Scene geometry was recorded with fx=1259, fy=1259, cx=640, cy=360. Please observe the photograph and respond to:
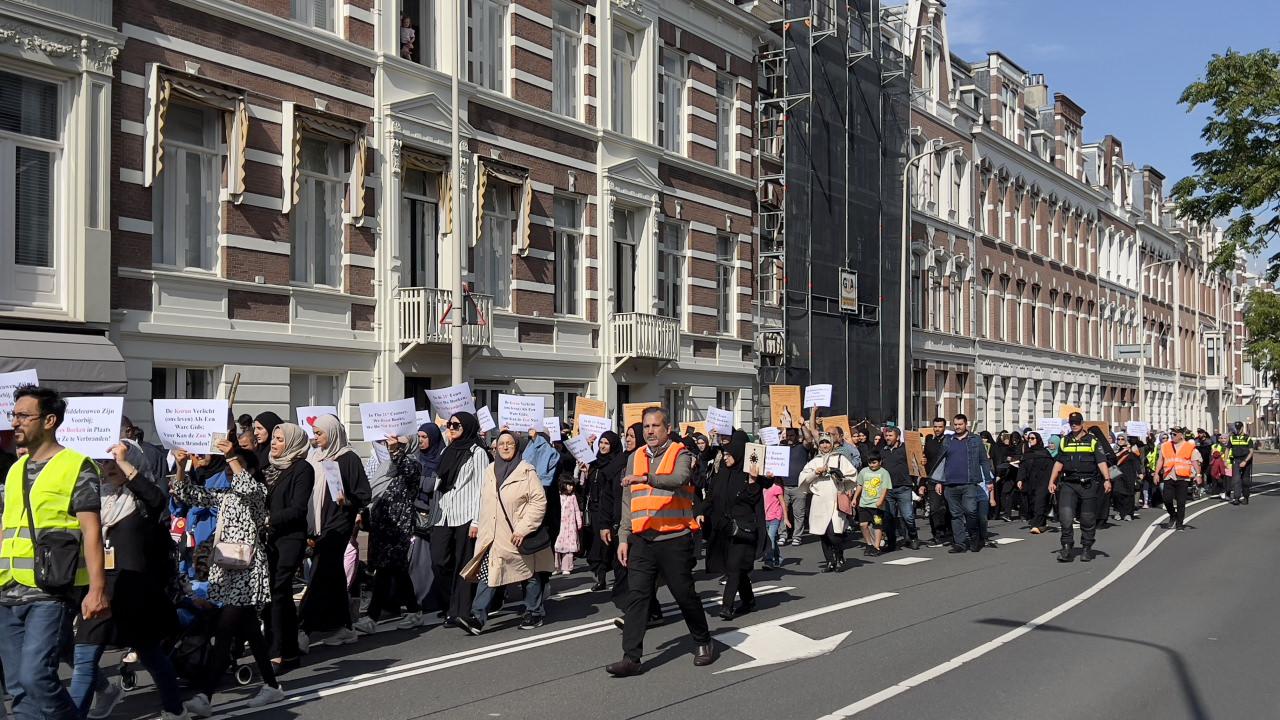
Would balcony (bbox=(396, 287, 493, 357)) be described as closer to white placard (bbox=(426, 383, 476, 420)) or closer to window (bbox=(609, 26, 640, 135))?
white placard (bbox=(426, 383, 476, 420))

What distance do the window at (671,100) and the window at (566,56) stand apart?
9.45ft

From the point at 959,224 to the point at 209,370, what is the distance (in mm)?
32920

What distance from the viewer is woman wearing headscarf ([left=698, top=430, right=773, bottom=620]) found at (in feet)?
37.4

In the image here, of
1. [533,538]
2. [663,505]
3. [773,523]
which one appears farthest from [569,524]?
[663,505]

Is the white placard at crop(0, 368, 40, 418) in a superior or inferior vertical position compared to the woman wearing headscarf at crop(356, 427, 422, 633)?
superior

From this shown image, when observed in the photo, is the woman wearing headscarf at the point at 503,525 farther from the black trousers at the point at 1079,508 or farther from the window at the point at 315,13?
the window at the point at 315,13

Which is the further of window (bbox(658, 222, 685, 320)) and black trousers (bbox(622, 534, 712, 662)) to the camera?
window (bbox(658, 222, 685, 320))

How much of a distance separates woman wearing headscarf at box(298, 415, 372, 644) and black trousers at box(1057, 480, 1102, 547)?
9.83 m

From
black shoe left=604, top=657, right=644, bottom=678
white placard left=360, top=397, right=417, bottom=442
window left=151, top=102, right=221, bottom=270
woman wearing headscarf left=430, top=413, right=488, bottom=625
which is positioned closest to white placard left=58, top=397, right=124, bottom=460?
black shoe left=604, top=657, right=644, bottom=678

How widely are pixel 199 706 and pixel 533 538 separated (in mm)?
3500

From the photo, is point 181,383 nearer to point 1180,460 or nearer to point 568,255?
point 568,255

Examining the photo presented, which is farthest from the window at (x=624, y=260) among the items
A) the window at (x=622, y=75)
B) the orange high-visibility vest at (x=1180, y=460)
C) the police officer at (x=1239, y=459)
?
the police officer at (x=1239, y=459)

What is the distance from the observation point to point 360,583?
12.2 m

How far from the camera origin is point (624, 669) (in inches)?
344
